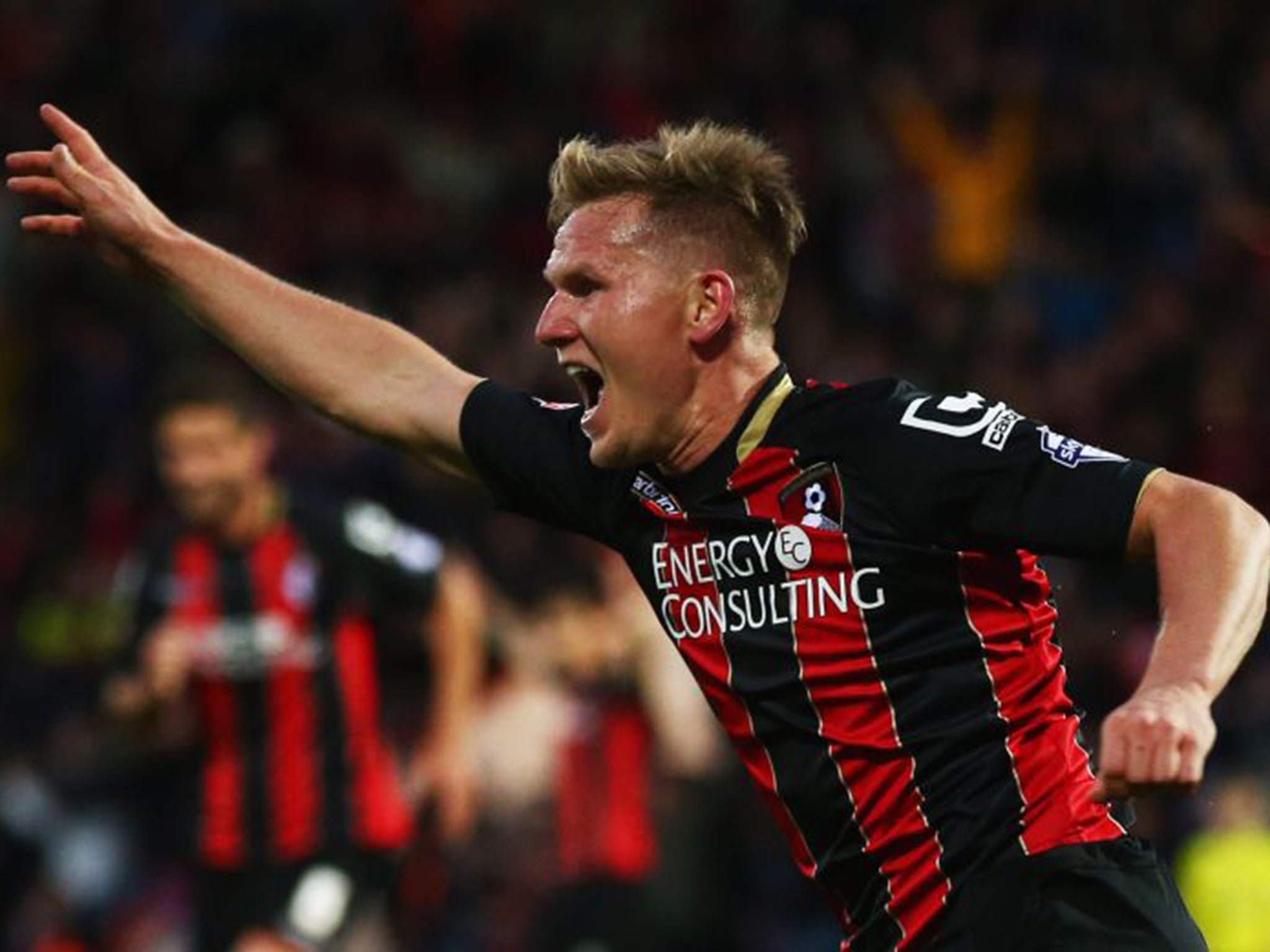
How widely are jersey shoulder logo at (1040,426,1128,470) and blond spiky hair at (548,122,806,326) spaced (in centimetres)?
62

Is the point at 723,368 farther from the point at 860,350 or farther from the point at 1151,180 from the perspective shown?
the point at 1151,180

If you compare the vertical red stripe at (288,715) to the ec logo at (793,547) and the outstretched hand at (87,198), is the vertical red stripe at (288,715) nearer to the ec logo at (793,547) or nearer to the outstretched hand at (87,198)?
the outstretched hand at (87,198)

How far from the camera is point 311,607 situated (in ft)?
22.4

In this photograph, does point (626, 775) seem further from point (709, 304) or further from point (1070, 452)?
point (1070, 452)

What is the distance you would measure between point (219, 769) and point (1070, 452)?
13.0 feet

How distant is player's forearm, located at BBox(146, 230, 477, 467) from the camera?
12.9ft

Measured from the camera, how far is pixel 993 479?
3.33 metres

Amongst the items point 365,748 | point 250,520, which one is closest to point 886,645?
point 365,748

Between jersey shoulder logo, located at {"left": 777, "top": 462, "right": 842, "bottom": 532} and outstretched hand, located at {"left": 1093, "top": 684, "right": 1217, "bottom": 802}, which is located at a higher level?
jersey shoulder logo, located at {"left": 777, "top": 462, "right": 842, "bottom": 532}

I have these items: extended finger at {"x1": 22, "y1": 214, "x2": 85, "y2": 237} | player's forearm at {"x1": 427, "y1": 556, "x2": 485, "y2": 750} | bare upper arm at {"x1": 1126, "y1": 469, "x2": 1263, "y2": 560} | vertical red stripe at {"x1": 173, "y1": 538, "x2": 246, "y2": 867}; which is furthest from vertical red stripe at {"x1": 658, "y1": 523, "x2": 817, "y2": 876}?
player's forearm at {"x1": 427, "y1": 556, "x2": 485, "y2": 750}

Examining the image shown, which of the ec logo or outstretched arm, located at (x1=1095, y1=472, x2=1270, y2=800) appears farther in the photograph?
the ec logo

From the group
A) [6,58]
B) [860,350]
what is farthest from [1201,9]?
[6,58]

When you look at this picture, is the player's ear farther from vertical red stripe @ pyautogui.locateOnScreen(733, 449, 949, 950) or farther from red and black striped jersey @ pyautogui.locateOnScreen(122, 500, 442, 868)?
red and black striped jersey @ pyautogui.locateOnScreen(122, 500, 442, 868)

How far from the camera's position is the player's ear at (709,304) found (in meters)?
3.71
